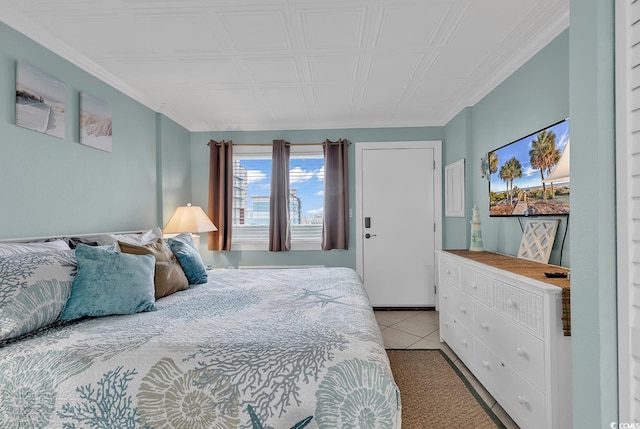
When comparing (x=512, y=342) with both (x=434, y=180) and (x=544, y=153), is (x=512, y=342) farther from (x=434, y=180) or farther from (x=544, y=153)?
(x=434, y=180)

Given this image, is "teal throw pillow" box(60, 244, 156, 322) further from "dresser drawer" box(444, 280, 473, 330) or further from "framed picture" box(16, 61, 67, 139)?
"dresser drawer" box(444, 280, 473, 330)

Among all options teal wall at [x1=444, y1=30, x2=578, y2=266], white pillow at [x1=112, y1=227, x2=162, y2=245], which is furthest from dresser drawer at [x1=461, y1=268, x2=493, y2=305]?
white pillow at [x1=112, y1=227, x2=162, y2=245]

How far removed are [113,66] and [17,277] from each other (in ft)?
6.45

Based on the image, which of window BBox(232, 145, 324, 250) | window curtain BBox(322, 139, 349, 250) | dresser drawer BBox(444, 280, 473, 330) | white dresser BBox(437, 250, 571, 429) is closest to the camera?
white dresser BBox(437, 250, 571, 429)

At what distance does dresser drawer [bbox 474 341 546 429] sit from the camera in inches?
61.4

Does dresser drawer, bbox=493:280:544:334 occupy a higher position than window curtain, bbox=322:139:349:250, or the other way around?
window curtain, bbox=322:139:349:250

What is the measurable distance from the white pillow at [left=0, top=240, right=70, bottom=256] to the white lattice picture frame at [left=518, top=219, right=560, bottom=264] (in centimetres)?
301

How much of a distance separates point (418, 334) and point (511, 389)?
4.80ft

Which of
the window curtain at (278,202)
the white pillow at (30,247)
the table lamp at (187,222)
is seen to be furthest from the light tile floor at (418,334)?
the white pillow at (30,247)

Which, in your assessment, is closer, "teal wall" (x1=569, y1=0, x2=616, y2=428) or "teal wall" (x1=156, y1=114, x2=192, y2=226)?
"teal wall" (x1=569, y1=0, x2=616, y2=428)

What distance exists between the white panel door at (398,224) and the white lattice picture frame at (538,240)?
1747mm

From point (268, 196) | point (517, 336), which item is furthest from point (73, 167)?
point (517, 336)

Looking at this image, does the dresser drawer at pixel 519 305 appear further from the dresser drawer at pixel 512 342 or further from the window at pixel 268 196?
the window at pixel 268 196

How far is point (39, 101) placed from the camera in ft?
6.72
